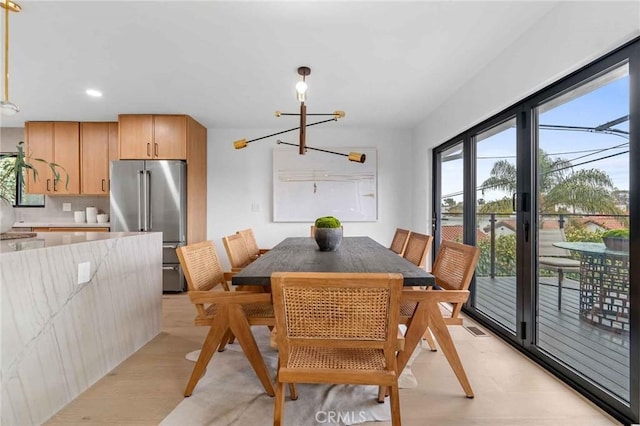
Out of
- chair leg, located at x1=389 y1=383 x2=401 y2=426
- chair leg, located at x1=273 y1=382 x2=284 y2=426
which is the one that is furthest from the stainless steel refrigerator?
chair leg, located at x1=389 y1=383 x2=401 y2=426

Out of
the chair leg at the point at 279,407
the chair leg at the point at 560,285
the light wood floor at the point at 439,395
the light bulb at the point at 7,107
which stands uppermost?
the light bulb at the point at 7,107

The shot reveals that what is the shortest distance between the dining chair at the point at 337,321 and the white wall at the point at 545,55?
1720 millimetres

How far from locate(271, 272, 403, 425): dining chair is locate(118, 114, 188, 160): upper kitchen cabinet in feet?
11.3

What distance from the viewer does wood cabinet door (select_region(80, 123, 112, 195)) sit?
4.11 metres

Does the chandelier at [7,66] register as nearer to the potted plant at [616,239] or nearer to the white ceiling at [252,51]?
the white ceiling at [252,51]

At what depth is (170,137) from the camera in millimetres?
3857

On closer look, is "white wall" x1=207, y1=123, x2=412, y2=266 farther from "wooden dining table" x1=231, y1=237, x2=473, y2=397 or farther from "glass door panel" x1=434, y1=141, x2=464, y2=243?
"wooden dining table" x1=231, y1=237, x2=473, y2=397

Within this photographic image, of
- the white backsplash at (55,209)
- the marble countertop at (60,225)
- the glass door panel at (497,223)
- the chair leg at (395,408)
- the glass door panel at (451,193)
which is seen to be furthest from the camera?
the white backsplash at (55,209)

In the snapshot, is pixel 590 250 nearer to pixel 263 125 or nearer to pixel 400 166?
pixel 400 166

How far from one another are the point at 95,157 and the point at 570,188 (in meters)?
5.31

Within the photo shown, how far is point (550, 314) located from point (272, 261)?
201cm

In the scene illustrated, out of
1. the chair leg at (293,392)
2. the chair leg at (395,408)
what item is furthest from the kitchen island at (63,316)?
the chair leg at (395,408)

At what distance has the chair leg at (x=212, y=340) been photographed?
64.1 inches

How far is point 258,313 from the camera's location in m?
1.77
